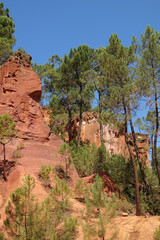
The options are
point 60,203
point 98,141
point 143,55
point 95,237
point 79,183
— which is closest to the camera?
point 95,237

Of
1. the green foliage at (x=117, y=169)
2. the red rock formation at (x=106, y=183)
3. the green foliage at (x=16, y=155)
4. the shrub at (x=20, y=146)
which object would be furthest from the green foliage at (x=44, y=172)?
the green foliage at (x=117, y=169)

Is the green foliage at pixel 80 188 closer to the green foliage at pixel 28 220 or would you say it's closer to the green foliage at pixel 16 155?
the green foliage at pixel 16 155

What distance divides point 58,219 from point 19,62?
12056 millimetres

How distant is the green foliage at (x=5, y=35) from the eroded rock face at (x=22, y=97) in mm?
6181

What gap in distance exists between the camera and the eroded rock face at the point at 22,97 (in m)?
14.0

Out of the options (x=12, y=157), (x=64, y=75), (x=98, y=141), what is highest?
(x=64, y=75)

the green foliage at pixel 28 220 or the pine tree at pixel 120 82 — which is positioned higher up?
the pine tree at pixel 120 82

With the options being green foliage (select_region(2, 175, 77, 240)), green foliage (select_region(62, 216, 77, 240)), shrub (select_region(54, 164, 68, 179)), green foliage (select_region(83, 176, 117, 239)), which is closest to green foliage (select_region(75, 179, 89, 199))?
shrub (select_region(54, 164, 68, 179))

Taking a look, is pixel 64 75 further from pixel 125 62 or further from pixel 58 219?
pixel 58 219

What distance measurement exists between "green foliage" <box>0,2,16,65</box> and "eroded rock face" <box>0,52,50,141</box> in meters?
6.18

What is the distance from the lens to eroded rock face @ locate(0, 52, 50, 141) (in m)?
14.0

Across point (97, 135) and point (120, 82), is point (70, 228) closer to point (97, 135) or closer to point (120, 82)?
point (120, 82)

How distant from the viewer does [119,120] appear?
14.8 meters

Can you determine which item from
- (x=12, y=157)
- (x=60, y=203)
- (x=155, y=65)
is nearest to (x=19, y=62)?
(x=12, y=157)
